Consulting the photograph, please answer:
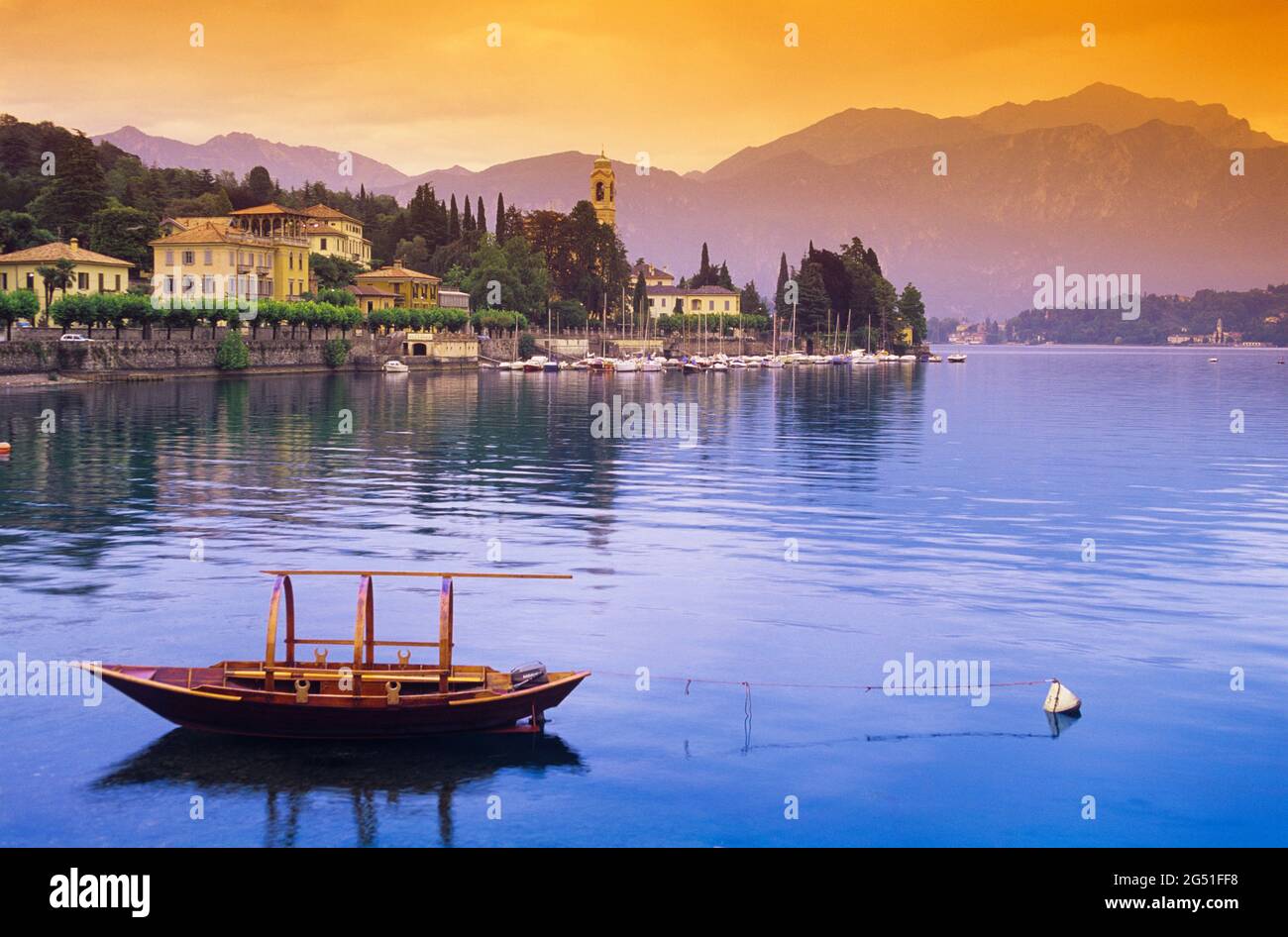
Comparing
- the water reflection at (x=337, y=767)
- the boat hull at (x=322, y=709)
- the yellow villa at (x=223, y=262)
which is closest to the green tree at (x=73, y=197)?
the yellow villa at (x=223, y=262)

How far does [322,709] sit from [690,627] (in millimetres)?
10429

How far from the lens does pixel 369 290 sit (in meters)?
156

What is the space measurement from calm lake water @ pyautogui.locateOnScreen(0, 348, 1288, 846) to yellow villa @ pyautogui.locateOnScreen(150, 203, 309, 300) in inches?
2531

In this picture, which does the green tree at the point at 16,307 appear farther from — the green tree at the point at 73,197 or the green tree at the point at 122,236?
the green tree at the point at 73,197

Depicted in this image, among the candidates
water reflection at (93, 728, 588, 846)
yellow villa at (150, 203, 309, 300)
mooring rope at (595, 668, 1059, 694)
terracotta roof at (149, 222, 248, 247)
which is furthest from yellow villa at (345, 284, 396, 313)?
water reflection at (93, 728, 588, 846)

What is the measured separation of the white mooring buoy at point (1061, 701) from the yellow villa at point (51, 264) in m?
103

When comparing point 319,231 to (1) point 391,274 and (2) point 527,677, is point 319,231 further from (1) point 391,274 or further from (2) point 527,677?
(2) point 527,677

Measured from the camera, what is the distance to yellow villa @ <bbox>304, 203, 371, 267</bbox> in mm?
159000

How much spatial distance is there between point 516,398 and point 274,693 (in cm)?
8570

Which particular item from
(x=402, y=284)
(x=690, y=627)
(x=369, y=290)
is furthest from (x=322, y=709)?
(x=402, y=284)

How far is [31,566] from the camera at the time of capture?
32.8 meters

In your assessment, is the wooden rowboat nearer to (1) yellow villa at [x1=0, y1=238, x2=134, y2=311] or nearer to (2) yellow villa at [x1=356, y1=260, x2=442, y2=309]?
(1) yellow villa at [x1=0, y1=238, x2=134, y2=311]

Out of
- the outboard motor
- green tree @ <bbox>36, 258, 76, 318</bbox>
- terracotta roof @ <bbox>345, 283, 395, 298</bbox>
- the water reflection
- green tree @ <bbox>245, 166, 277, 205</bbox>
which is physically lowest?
the water reflection
